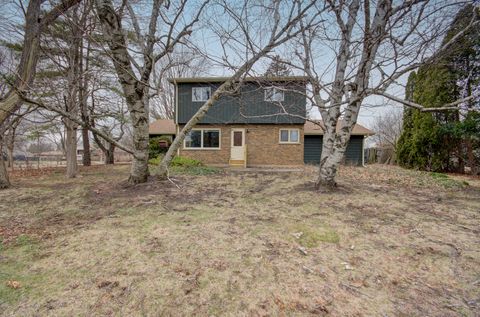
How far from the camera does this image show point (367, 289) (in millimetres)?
2135

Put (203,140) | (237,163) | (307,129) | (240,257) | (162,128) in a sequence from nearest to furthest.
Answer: (240,257)
(237,163)
(203,140)
(307,129)
(162,128)

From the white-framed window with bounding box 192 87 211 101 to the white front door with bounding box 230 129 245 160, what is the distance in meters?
2.42

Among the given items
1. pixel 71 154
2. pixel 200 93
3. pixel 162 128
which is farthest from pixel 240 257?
pixel 162 128

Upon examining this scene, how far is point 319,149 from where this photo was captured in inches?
585

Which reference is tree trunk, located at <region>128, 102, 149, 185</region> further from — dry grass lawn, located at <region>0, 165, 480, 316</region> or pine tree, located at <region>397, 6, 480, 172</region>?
pine tree, located at <region>397, 6, 480, 172</region>

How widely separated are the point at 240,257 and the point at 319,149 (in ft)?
43.7

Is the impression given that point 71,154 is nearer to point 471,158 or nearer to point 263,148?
point 263,148

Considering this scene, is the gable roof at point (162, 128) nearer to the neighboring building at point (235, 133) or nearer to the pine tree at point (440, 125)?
the neighboring building at point (235, 133)

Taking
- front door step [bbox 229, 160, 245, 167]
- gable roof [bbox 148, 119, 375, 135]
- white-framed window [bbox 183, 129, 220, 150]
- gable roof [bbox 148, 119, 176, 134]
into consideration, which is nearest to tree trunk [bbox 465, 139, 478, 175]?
gable roof [bbox 148, 119, 375, 135]

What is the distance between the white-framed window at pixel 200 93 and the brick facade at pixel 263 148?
1537 mm

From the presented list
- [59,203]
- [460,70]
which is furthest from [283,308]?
[460,70]

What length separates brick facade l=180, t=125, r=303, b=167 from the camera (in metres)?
12.8

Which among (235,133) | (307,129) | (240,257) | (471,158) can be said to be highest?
(307,129)

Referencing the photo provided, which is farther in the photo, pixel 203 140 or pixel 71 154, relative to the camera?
pixel 203 140
